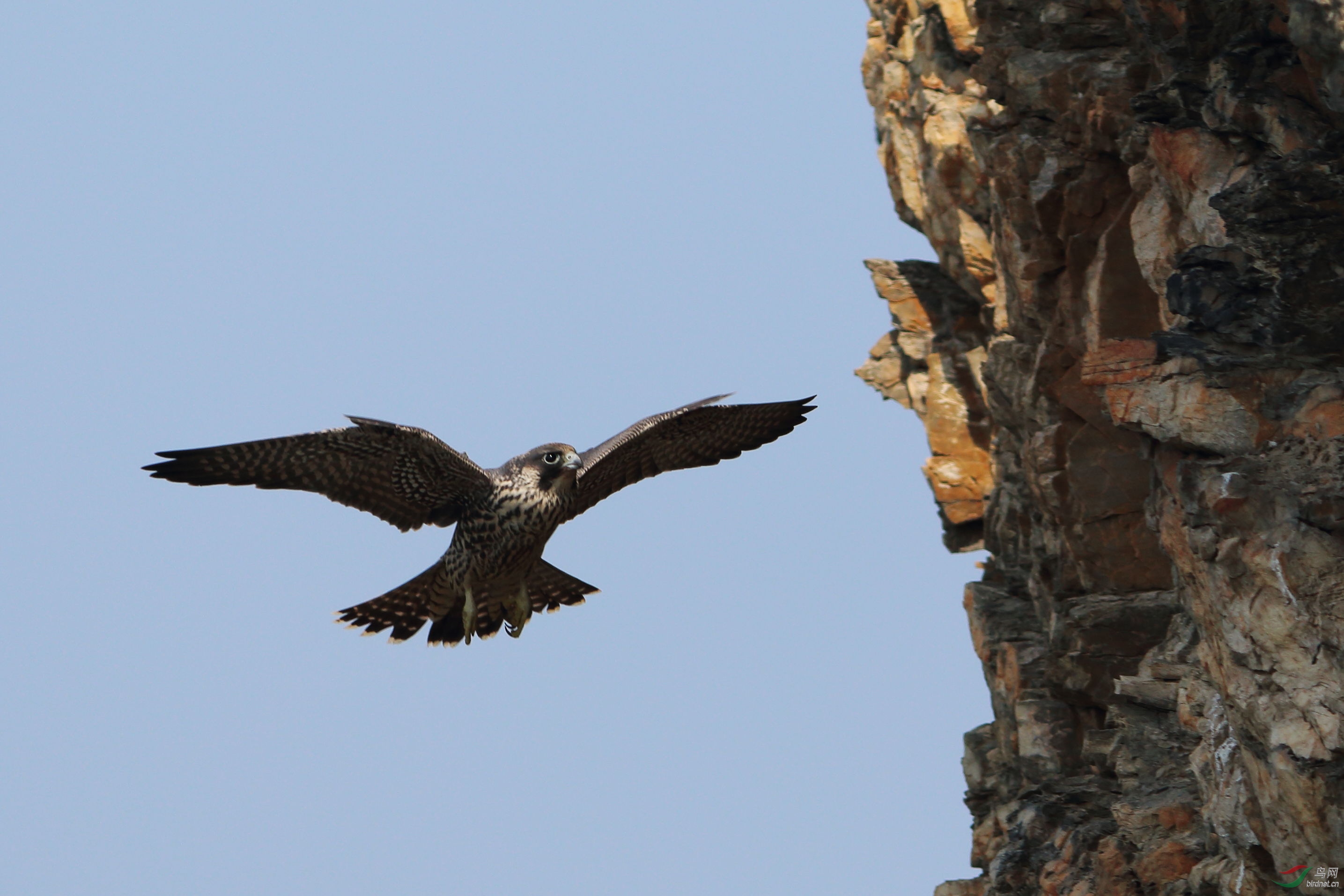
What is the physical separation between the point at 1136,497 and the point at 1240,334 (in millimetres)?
4151

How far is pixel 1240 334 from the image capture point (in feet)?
30.8

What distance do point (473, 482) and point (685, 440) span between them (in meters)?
2.09

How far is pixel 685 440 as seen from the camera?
13586mm

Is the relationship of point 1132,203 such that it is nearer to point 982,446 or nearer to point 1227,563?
point 1227,563

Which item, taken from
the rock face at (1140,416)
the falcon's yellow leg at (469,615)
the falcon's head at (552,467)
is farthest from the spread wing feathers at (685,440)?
the rock face at (1140,416)

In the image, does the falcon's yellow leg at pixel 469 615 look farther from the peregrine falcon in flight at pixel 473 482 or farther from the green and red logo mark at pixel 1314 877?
the green and red logo mark at pixel 1314 877

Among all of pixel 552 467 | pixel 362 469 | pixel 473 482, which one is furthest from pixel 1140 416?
pixel 362 469

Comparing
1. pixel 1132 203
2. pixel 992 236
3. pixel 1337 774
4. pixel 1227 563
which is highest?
pixel 992 236

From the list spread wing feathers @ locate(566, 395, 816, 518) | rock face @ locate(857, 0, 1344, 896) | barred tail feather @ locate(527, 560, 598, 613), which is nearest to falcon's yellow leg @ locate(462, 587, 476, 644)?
barred tail feather @ locate(527, 560, 598, 613)

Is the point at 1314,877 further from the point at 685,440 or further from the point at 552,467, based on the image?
the point at 685,440

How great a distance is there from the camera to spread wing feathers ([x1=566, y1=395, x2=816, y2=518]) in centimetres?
1302

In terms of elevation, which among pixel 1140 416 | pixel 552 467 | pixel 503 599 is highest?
pixel 552 467

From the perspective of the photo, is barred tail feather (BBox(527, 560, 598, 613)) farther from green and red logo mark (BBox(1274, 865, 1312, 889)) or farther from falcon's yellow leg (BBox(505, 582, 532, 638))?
green and red logo mark (BBox(1274, 865, 1312, 889))

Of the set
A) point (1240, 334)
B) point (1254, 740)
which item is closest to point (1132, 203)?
point (1240, 334)
